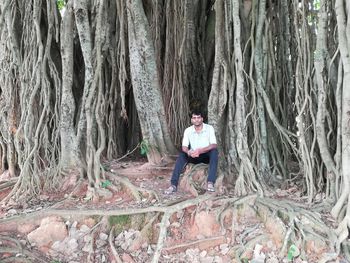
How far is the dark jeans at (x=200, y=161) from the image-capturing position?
11.3ft

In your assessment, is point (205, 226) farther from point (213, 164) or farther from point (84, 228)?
point (84, 228)

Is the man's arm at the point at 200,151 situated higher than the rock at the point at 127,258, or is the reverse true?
the man's arm at the point at 200,151

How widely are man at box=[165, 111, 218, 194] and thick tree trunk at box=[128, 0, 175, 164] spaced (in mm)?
423

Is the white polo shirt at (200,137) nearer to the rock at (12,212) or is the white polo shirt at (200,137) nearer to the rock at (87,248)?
the rock at (87,248)

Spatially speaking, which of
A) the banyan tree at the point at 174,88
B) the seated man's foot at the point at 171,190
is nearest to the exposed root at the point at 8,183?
the banyan tree at the point at 174,88

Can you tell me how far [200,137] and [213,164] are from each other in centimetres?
31

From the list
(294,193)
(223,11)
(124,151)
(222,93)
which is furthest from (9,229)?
(223,11)

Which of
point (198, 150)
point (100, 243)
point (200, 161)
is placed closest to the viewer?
point (100, 243)

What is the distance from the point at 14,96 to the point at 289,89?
2.80 meters

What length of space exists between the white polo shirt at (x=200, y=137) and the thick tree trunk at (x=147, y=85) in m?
0.43

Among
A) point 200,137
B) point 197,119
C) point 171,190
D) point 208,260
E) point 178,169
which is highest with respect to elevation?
point 197,119

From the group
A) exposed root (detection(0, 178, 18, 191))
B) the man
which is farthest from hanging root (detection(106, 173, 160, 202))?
exposed root (detection(0, 178, 18, 191))

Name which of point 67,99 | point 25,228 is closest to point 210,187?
point 25,228

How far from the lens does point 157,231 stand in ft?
10.3
